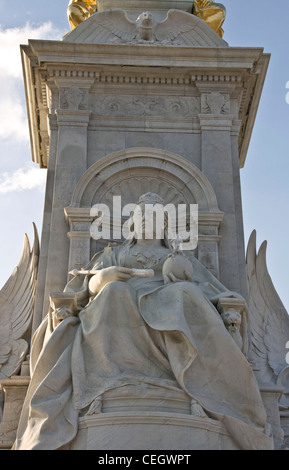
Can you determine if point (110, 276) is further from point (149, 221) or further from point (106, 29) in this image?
point (106, 29)

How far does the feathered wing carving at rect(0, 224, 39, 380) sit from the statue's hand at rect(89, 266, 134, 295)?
2.15 meters

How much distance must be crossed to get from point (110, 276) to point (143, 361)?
1337mm

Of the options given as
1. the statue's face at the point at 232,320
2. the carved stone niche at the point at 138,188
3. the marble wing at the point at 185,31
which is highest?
the marble wing at the point at 185,31

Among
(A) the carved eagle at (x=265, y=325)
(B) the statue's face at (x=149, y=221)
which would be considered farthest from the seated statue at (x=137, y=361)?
(A) the carved eagle at (x=265, y=325)

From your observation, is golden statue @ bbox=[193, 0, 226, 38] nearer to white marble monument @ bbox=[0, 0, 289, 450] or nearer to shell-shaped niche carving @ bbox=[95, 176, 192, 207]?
white marble monument @ bbox=[0, 0, 289, 450]

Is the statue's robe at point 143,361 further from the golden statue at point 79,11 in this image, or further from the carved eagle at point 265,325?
the golden statue at point 79,11

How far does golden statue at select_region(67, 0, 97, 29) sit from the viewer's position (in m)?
17.3

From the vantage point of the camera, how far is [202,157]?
50.2ft

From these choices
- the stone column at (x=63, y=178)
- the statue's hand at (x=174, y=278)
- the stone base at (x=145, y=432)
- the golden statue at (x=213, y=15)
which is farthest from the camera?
the golden statue at (x=213, y=15)

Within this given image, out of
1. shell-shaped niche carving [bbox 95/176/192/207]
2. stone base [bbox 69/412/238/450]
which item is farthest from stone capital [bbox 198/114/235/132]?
stone base [bbox 69/412/238/450]

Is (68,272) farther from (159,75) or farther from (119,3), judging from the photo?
(119,3)

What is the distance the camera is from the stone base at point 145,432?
1067 centimetres

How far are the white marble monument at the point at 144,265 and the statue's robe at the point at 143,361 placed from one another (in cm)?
2

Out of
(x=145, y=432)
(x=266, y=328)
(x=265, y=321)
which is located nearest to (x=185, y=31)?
(x=265, y=321)
